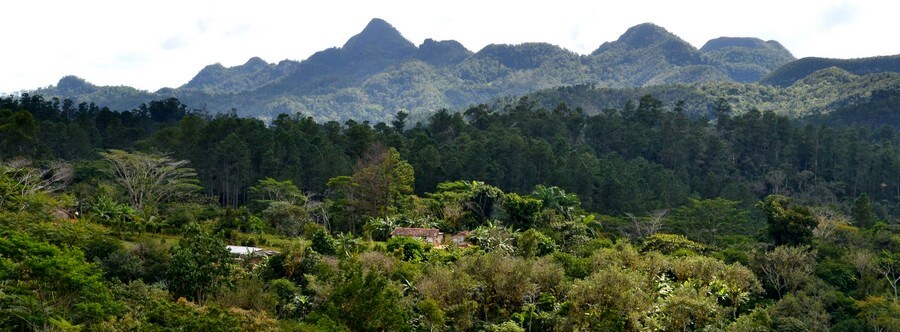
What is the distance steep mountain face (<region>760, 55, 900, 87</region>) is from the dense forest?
71.0 meters

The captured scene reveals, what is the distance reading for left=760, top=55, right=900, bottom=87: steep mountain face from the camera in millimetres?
124688

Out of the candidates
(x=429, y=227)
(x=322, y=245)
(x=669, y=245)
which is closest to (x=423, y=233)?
(x=429, y=227)

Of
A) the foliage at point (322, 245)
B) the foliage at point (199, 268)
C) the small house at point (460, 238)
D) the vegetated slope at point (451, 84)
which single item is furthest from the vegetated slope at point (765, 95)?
the foliage at point (199, 268)

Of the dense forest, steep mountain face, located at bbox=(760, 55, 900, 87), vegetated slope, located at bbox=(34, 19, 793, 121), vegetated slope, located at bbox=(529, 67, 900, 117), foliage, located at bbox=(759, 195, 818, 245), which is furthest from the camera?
vegetated slope, located at bbox=(34, 19, 793, 121)

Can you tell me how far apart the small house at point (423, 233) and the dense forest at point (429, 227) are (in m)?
1.22

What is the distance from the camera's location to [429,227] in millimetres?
34219

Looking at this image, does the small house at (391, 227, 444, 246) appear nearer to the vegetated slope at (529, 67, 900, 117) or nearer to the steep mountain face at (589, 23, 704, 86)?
the vegetated slope at (529, 67, 900, 117)

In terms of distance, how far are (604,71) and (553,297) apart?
176398 millimetres

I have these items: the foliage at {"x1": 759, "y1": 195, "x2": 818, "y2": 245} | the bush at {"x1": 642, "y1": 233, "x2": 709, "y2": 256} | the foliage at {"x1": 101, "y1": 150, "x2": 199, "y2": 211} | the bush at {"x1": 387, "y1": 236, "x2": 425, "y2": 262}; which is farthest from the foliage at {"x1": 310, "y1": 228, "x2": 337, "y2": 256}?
the foliage at {"x1": 759, "y1": 195, "x2": 818, "y2": 245}

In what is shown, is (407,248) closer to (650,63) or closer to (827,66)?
(827,66)

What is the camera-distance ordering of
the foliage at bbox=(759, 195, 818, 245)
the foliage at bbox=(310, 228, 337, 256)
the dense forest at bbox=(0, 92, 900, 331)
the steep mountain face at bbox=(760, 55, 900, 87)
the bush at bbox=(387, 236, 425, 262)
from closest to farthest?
1. the dense forest at bbox=(0, 92, 900, 331)
2. the foliage at bbox=(310, 228, 337, 256)
3. the bush at bbox=(387, 236, 425, 262)
4. the foliage at bbox=(759, 195, 818, 245)
5. the steep mountain face at bbox=(760, 55, 900, 87)

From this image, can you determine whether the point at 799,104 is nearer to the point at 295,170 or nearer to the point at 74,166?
the point at 295,170

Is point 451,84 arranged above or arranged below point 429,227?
above

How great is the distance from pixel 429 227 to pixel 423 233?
2.51m
